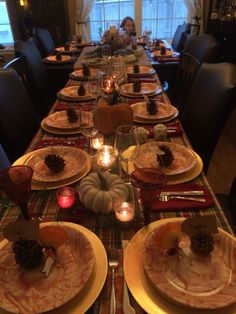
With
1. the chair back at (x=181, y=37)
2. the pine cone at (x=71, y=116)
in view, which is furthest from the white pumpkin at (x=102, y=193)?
the chair back at (x=181, y=37)

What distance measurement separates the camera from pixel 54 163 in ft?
3.19

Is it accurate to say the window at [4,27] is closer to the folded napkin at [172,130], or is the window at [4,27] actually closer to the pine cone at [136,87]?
the pine cone at [136,87]

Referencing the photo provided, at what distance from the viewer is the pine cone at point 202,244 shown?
61 cm

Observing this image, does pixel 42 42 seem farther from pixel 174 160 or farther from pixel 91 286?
pixel 91 286

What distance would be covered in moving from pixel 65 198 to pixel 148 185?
0.28 meters

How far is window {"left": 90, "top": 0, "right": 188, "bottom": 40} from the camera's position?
4.55 meters

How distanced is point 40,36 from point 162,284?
11.8 feet

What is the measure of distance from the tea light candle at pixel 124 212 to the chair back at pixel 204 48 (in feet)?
5.81

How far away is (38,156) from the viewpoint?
42.6 inches

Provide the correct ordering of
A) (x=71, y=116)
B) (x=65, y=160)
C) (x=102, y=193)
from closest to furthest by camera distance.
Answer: (x=102, y=193) < (x=65, y=160) < (x=71, y=116)

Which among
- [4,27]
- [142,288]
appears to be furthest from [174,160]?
[4,27]

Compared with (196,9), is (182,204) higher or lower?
lower

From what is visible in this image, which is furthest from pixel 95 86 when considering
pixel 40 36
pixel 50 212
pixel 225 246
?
pixel 40 36

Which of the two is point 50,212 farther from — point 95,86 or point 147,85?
point 147,85
